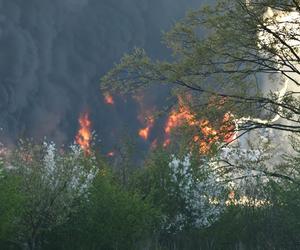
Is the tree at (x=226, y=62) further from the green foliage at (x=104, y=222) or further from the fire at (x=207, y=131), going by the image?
the green foliage at (x=104, y=222)

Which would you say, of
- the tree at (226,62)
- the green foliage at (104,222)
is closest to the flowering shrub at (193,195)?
the green foliage at (104,222)

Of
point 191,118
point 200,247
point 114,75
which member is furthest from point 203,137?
point 200,247

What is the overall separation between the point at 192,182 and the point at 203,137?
5.32 meters

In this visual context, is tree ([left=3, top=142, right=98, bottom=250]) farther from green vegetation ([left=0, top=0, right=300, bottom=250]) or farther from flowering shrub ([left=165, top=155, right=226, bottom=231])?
flowering shrub ([left=165, top=155, right=226, bottom=231])

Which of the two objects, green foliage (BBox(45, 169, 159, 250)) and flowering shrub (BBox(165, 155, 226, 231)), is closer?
green foliage (BBox(45, 169, 159, 250))

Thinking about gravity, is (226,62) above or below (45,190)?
above

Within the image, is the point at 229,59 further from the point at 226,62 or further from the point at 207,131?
the point at 207,131

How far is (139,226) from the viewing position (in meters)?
15.1

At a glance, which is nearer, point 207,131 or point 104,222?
point 207,131

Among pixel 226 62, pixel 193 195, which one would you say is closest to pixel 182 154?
pixel 226 62

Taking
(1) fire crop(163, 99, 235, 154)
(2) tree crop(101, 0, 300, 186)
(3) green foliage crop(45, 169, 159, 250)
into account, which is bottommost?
(3) green foliage crop(45, 169, 159, 250)

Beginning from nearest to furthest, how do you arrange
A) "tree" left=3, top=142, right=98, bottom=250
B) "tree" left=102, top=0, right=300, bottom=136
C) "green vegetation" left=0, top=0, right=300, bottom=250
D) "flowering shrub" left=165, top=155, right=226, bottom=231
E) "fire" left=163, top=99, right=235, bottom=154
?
"tree" left=102, top=0, right=300, bottom=136 < "green vegetation" left=0, top=0, right=300, bottom=250 < "fire" left=163, top=99, right=235, bottom=154 < "tree" left=3, top=142, right=98, bottom=250 < "flowering shrub" left=165, top=155, right=226, bottom=231

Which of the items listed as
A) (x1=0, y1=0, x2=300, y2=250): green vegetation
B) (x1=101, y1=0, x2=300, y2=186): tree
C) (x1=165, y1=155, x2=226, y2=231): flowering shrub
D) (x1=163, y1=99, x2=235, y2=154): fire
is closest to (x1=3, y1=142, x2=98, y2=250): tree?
(x1=0, y1=0, x2=300, y2=250): green vegetation

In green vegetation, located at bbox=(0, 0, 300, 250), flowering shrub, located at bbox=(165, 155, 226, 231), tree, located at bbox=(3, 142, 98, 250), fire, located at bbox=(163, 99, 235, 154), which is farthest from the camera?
flowering shrub, located at bbox=(165, 155, 226, 231)
